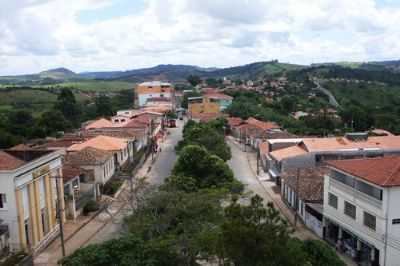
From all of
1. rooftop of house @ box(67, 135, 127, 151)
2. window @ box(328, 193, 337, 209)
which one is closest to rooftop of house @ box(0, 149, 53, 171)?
rooftop of house @ box(67, 135, 127, 151)

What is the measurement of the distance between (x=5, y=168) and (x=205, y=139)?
1142 inches

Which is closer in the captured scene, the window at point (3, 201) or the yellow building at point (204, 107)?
the window at point (3, 201)

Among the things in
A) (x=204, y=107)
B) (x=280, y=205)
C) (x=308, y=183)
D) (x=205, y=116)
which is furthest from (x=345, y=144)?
(x=204, y=107)

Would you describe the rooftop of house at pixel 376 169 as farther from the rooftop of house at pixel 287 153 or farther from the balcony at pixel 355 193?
the rooftop of house at pixel 287 153

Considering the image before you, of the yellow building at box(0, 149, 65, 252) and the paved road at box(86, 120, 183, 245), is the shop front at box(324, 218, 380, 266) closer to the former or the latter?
the paved road at box(86, 120, 183, 245)

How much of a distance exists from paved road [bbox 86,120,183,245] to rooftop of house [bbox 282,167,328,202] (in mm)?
13133

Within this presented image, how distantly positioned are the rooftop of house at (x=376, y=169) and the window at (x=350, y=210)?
2.06 m

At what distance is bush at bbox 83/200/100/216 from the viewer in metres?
35.8

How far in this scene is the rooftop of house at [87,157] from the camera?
38.8 m

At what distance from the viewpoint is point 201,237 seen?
1905 cm

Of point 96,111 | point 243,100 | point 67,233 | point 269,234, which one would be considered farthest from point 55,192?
point 243,100

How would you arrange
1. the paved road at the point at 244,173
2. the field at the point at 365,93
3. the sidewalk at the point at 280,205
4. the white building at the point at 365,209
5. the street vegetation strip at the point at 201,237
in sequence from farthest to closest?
1. the field at the point at 365,93
2. the paved road at the point at 244,173
3. the sidewalk at the point at 280,205
4. the white building at the point at 365,209
5. the street vegetation strip at the point at 201,237

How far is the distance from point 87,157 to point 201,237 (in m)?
23.2

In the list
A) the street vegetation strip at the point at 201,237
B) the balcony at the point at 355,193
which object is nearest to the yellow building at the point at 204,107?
the street vegetation strip at the point at 201,237
